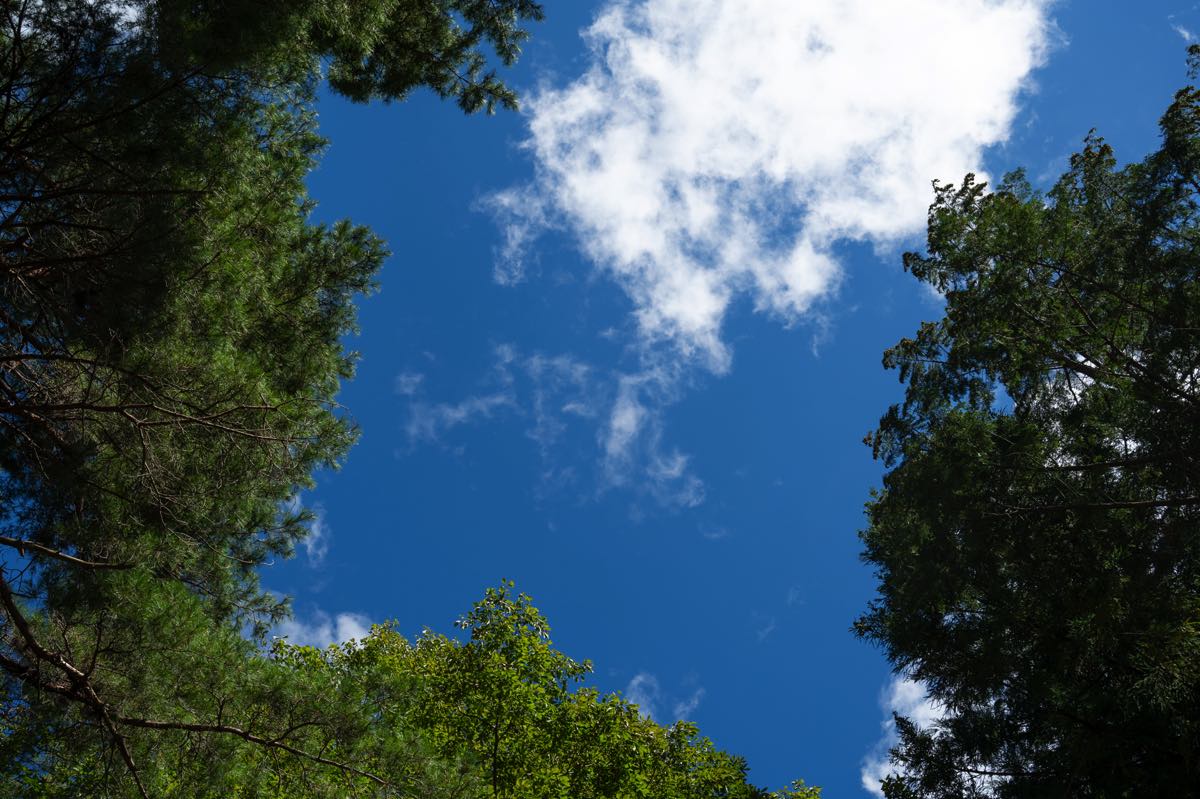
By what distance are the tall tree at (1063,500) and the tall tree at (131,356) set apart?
8233mm

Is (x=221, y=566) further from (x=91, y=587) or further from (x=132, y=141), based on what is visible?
(x=132, y=141)

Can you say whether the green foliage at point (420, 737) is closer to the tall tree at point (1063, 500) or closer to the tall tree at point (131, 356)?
the tall tree at point (131, 356)

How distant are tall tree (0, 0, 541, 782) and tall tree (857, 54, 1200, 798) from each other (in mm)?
8233

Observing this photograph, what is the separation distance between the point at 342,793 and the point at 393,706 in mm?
906

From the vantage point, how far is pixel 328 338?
8508 millimetres

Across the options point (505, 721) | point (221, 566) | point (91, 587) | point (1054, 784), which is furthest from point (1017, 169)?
point (505, 721)

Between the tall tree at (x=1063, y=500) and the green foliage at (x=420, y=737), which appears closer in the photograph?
the green foliage at (x=420, y=737)

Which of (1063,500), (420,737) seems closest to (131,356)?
(420,737)

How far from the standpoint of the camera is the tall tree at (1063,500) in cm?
873

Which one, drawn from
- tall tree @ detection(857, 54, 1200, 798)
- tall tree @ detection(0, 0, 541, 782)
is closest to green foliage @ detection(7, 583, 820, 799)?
tall tree @ detection(0, 0, 541, 782)

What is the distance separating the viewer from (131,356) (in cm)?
570

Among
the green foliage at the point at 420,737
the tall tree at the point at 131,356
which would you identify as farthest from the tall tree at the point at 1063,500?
the tall tree at the point at 131,356

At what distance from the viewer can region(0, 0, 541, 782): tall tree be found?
552cm

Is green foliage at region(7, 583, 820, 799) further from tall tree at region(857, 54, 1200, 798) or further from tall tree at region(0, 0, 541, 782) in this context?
tall tree at region(857, 54, 1200, 798)
